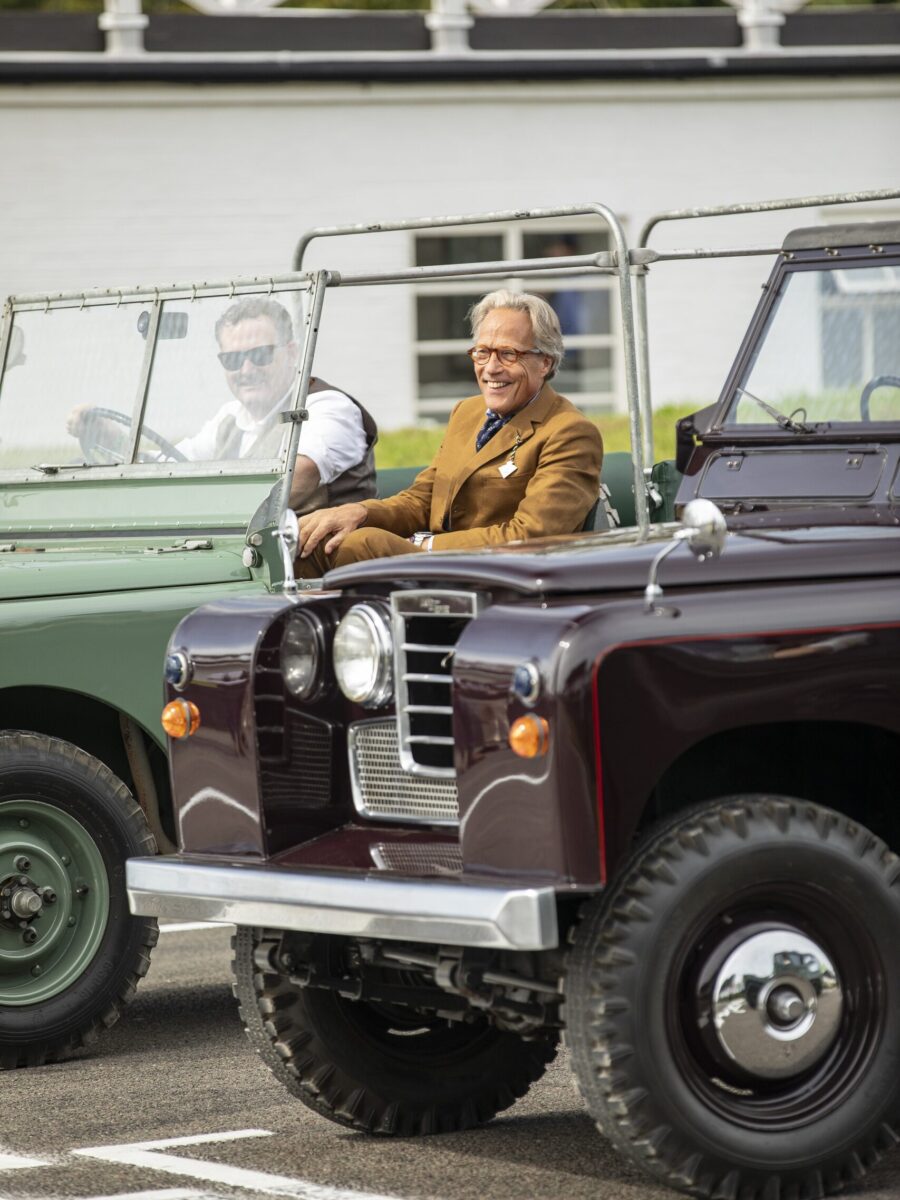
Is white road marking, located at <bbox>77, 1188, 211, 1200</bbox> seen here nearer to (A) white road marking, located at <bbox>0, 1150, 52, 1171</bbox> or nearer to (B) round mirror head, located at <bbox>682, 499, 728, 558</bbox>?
(A) white road marking, located at <bbox>0, 1150, 52, 1171</bbox>

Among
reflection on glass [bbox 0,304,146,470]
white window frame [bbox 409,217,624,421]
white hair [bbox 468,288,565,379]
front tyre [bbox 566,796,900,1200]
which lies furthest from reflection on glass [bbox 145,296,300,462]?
white window frame [bbox 409,217,624,421]

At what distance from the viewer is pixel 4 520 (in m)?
7.36

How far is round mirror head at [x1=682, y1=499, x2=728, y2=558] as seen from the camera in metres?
4.57

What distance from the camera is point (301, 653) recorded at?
4949mm

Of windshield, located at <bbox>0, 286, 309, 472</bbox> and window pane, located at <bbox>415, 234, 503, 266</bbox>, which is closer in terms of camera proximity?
windshield, located at <bbox>0, 286, 309, 472</bbox>

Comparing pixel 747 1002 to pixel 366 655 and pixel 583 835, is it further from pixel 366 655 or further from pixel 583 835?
pixel 366 655

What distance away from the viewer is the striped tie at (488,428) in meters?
6.56

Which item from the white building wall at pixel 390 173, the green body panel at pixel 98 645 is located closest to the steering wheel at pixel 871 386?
the green body panel at pixel 98 645

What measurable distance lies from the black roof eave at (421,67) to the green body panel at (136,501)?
11.9m

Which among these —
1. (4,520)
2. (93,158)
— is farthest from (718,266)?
(4,520)

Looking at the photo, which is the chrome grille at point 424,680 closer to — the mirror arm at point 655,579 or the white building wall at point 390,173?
the mirror arm at point 655,579

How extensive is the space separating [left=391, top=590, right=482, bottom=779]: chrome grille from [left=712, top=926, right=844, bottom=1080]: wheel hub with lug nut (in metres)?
0.74

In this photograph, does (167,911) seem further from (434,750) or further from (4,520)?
(4,520)

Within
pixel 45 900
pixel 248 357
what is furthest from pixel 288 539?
pixel 45 900
